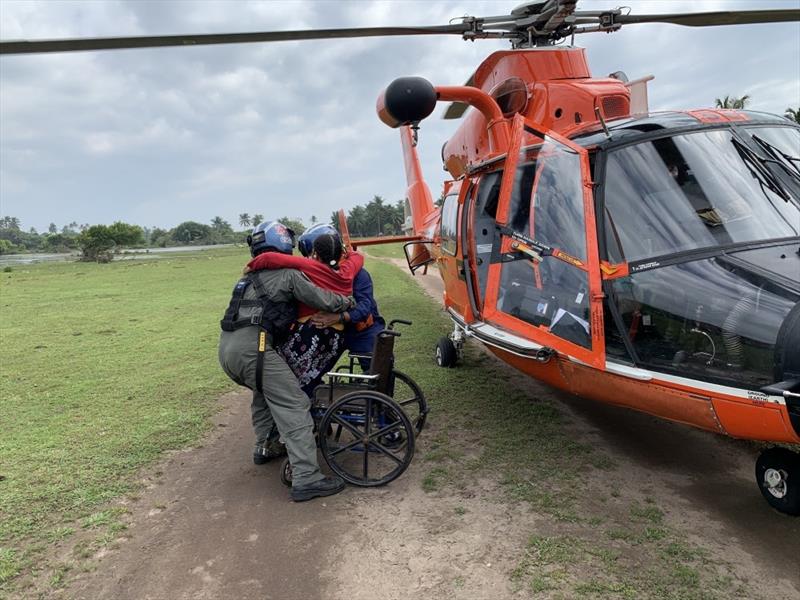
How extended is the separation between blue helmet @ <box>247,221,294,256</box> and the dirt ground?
1.89 meters

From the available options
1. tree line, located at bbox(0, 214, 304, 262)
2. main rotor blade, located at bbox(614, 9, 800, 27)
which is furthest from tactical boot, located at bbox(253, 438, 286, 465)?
tree line, located at bbox(0, 214, 304, 262)

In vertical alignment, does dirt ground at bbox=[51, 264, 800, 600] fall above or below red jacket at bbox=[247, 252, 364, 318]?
below

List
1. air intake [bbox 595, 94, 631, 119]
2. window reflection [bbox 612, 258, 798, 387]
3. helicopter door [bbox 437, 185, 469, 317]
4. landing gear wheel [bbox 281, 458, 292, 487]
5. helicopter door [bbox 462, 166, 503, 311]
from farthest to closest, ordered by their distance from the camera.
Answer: helicopter door [bbox 437, 185, 469, 317] < helicopter door [bbox 462, 166, 503, 311] < air intake [bbox 595, 94, 631, 119] < landing gear wheel [bbox 281, 458, 292, 487] < window reflection [bbox 612, 258, 798, 387]

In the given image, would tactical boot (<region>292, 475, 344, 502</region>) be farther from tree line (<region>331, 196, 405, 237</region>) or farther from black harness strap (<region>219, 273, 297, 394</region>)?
tree line (<region>331, 196, 405, 237</region>)

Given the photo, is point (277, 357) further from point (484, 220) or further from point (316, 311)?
point (484, 220)

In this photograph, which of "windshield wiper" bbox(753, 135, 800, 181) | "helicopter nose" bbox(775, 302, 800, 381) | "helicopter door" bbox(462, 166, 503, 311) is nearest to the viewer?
"helicopter nose" bbox(775, 302, 800, 381)

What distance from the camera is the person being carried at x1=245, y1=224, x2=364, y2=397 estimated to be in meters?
4.11

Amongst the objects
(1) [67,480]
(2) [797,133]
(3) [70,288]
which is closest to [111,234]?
(3) [70,288]

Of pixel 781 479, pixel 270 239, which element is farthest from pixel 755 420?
pixel 270 239

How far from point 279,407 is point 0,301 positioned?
59.0 ft

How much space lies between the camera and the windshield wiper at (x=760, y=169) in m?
3.24

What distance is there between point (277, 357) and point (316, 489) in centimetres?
102

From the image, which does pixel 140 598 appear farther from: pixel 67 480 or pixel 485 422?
pixel 485 422

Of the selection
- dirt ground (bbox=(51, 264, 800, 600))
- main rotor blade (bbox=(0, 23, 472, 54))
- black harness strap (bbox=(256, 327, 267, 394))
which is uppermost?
main rotor blade (bbox=(0, 23, 472, 54))
